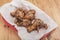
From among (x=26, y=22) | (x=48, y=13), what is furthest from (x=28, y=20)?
(x=48, y=13)

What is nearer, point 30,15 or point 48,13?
point 30,15

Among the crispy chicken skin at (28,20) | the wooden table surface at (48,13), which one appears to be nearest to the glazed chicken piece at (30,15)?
Answer: the crispy chicken skin at (28,20)

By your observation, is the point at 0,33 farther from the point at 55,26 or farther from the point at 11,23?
the point at 55,26

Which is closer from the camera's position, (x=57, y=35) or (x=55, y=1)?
(x=57, y=35)

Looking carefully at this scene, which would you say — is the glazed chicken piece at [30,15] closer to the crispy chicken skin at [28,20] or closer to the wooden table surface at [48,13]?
the crispy chicken skin at [28,20]

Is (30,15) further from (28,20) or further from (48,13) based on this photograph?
(48,13)

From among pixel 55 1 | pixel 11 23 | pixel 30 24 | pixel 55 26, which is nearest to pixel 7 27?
pixel 11 23

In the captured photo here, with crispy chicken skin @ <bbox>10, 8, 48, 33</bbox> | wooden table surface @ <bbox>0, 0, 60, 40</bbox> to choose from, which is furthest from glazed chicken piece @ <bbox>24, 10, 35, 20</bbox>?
wooden table surface @ <bbox>0, 0, 60, 40</bbox>

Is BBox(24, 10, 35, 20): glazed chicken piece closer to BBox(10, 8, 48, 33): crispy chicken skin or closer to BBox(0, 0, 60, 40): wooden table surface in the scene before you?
BBox(10, 8, 48, 33): crispy chicken skin
